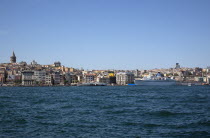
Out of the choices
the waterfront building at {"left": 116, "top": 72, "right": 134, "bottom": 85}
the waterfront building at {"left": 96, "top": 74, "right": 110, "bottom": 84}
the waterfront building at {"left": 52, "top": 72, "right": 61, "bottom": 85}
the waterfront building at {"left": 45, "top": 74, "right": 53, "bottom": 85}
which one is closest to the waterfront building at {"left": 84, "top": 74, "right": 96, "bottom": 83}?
the waterfront building at {"left": 96, "top": 74, "right": 110, "bottom": 84}

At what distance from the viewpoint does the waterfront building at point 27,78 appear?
118344mm

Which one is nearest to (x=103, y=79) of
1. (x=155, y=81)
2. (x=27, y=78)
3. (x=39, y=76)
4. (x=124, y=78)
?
(x=124, y=78)

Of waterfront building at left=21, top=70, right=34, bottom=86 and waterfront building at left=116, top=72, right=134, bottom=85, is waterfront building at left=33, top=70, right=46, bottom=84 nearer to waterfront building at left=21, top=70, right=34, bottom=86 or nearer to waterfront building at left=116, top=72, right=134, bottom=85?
waterfront building at left=21, top=70, right=34, bottom=86

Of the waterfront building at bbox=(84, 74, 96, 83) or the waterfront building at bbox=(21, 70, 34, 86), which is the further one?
the waterfront building at bbox=(84, 74, 96, 83)

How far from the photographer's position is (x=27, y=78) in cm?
11981

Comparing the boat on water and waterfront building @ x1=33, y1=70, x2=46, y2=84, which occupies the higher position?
waterfront building @ x1=33, y1=70, x2=46, y2=84

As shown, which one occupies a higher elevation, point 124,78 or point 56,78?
point 56,78

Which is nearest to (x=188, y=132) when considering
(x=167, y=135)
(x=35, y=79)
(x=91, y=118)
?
(x=167, y=135)

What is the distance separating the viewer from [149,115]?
17.4 m

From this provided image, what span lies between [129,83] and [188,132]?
12441 cm

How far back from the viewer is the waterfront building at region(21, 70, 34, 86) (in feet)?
388

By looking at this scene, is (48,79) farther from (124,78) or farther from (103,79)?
(124,78)

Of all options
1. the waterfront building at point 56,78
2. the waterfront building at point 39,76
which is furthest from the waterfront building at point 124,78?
the waterfront building at point 39,76

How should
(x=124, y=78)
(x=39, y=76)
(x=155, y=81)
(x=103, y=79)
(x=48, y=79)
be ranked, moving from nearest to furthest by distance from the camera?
1. (x=155, y=81)
2. (x=39, y=76)
3. (x=48, y=79)
4. (x=103, y=79)
5. (x=124, y=78)
